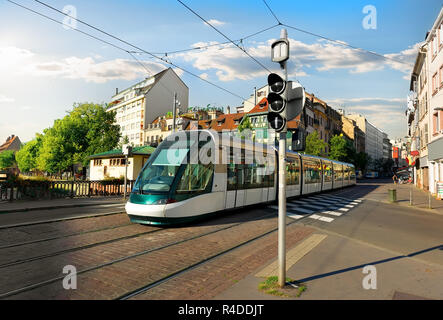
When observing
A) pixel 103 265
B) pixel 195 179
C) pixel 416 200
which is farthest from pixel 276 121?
pixel 416 200

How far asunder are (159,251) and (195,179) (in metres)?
3.04

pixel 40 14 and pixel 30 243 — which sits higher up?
pixel 40 14

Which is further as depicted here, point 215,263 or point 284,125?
point 215,263

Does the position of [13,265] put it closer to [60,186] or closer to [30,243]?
[30,243]

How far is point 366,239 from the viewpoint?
27.6ft

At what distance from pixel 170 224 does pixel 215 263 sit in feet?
10.9

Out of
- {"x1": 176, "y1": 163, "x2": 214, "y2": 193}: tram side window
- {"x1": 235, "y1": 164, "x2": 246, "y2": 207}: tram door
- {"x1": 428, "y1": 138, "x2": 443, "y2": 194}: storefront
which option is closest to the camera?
{"x1": 176, "y1": 163, "x2": 214, "y2": 193}: tram side window

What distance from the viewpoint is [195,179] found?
9258 mm

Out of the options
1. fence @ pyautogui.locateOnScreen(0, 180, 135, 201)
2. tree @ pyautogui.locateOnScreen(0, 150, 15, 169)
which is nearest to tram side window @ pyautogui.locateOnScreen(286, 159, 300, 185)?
fence @ pyautogui.locateOnScreen(0, 180, 135, 201)

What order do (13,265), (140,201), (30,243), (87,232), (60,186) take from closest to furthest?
1. (13,265)
2. (30,243)
3. (87,232)
4. (140,201)
5. (60,186)

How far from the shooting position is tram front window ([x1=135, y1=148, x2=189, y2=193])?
875 cm

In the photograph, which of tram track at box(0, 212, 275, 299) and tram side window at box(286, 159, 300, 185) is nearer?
tram track at box(0, 212, 275, 299)

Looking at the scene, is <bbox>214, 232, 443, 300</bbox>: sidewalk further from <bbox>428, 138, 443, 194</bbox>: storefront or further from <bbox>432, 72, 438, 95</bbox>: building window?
<bbox>432, 72, 438, 95</bbox>: building window
